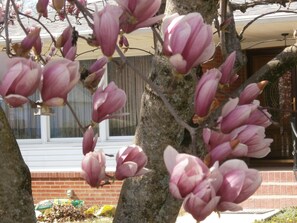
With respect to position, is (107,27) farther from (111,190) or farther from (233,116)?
(111,190)

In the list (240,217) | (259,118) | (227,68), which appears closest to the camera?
(259,118)

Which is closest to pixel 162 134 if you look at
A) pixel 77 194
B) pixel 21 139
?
pixel 77 194

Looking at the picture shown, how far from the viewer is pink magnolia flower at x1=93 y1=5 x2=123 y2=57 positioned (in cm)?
136

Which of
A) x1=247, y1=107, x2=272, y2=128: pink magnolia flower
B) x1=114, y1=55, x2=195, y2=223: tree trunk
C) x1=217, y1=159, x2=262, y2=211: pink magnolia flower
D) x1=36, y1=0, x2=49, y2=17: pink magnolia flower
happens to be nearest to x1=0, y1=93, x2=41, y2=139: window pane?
x1=114, y1=55, x2=195, y2=223: tree trunk

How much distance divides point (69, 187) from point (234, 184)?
1236 cm

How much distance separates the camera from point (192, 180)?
1153 mm

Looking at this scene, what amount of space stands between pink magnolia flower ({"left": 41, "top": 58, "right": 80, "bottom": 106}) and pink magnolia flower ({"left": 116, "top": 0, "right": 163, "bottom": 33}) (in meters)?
0.16

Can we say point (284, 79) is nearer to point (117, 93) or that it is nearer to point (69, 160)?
point (69, 160)

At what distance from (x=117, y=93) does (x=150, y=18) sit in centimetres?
17

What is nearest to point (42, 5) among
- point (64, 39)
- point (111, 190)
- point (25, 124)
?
point (64, 39)

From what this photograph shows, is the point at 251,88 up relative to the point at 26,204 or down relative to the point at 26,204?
up

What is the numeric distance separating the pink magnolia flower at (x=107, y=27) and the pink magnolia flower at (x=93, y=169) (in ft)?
0.73

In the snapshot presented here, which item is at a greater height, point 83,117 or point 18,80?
point 18,80

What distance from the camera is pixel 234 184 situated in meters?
1.17
